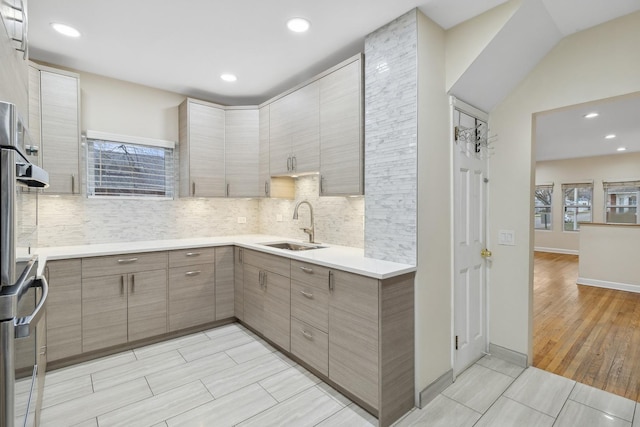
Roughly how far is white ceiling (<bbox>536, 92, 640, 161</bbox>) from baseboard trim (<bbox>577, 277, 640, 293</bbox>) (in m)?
2.47

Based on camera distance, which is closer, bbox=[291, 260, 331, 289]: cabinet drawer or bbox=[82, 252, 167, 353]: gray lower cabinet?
bbox=[291, 260, 331, 289]: cabinet drawer

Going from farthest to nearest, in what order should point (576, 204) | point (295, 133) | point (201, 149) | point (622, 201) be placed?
point (576, 204), point (622, 201), point (201, 149), point (295, 133)

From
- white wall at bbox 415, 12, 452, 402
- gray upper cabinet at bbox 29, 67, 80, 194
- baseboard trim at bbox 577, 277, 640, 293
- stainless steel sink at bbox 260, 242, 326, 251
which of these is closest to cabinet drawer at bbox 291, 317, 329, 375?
white wall at bbox 415, 12, 452, 402

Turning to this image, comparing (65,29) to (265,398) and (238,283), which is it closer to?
(238,283)

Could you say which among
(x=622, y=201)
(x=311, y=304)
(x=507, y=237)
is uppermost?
(x=622, y=201)

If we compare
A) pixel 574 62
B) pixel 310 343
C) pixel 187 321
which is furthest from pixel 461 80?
pixel 187 321

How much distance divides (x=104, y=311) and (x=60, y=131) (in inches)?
63.5

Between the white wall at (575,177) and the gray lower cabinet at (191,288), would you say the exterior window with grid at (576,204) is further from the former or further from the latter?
the gray lower cabinet at (191,288)

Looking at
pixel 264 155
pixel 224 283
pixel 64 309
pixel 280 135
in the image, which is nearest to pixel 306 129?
pixel 280 135

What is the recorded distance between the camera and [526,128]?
8.28 feet

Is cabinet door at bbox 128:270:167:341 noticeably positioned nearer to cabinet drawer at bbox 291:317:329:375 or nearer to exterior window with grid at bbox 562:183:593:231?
cabinet drawer at bbox 291:317:329:375

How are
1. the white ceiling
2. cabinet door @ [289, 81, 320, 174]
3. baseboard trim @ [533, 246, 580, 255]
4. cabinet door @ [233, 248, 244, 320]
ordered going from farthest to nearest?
baseboard trim @ [533, 246, 580, 255] < the white ceiling < cabinet door @ [233, 248, 244, 320] < cabinet door @ [289, 81, 320, 174]

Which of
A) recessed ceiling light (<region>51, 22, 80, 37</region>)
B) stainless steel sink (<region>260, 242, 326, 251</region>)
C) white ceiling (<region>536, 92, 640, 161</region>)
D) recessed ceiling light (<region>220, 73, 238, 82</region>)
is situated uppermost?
recessed ceiling light (<region>220, 73, 238, 82</region>)

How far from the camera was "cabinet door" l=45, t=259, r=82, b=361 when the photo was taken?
2480mm
